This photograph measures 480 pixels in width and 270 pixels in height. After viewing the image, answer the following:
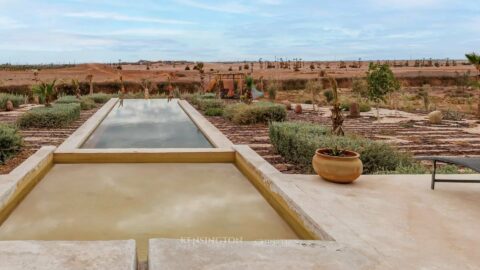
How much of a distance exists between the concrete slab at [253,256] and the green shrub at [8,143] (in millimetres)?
5109

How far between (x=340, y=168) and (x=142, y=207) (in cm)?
230

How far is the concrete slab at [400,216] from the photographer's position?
3.15m

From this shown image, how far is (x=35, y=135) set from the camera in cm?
1021

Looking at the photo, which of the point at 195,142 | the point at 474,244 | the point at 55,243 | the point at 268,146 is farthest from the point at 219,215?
the point at 195,142

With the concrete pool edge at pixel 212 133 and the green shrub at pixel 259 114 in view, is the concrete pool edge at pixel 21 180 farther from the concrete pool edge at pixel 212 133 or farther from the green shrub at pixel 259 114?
the green shrub at pixel 259 114

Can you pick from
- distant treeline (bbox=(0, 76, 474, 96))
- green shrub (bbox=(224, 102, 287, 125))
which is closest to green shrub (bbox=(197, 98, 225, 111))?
green shrub (bbox=(224, 102, 287, 125))

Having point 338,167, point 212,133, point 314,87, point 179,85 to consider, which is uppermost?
point 314,87

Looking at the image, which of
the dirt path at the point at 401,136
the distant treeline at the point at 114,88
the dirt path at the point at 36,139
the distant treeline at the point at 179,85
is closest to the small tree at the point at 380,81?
the dirt path at the point at 401,136

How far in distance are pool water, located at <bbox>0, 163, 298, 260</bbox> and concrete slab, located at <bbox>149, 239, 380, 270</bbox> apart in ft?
2.75

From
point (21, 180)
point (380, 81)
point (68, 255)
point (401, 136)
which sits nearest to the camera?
point (68, 255)

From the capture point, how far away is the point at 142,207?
4.96 metres

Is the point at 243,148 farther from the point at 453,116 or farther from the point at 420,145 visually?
the point at 453,116

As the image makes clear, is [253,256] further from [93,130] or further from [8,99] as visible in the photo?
[8,99]

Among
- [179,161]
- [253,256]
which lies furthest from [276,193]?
[179,161]
